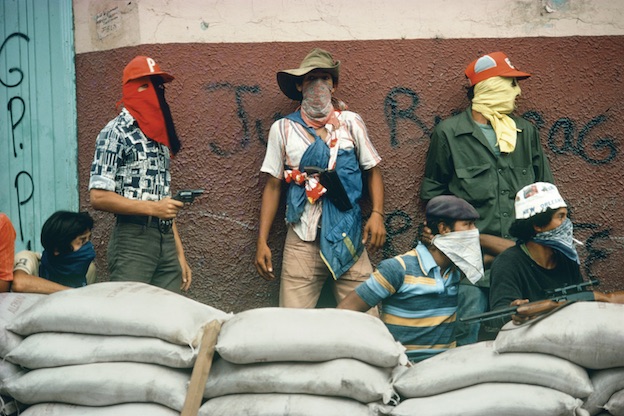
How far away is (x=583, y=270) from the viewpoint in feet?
18.8

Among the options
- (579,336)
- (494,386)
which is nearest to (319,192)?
(494,386)

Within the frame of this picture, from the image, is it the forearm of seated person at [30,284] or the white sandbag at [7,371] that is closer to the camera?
the white sandbag at [7,371]

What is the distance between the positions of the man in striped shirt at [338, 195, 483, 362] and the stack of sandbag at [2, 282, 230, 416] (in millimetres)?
827

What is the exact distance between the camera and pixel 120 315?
3.94 m

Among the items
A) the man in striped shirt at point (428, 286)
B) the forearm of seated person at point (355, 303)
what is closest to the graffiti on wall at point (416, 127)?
the man in striped shirt at point (428, 286)

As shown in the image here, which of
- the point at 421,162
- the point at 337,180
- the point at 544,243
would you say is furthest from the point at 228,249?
the point at 544,243

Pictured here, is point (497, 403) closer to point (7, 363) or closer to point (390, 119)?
point (7, 363)

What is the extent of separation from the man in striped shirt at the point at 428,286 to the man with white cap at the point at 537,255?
7.7 inches

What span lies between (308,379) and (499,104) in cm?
Answer: 232

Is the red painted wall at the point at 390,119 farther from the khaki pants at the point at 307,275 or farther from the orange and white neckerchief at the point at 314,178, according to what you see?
the orange and white neckerchief at the point at 314,178

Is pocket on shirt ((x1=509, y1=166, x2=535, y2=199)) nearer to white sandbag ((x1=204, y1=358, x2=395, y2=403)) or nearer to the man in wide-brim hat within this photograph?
the man in wide-brim hat

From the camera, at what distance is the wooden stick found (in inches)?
147

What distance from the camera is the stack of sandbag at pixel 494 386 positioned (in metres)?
3.62

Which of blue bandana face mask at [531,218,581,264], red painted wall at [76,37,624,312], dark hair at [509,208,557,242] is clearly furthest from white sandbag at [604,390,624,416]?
red painted wall at [76,37,624,312]
